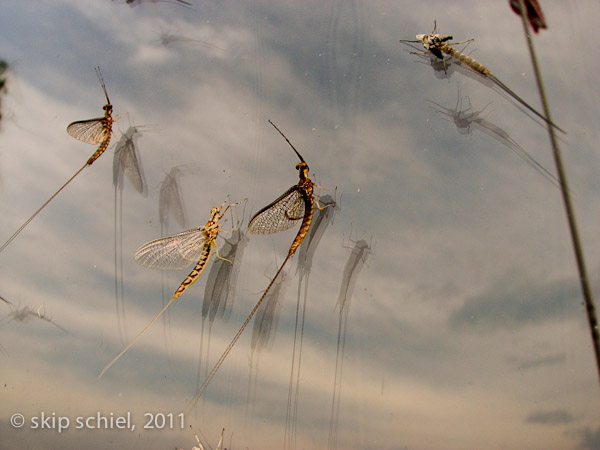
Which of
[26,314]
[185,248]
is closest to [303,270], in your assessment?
[185,248]

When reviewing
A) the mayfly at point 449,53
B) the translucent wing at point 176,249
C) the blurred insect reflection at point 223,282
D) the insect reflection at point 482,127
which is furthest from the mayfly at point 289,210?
the mayfly at point 449,53

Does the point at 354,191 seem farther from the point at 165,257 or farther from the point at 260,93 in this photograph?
the point at 165,257

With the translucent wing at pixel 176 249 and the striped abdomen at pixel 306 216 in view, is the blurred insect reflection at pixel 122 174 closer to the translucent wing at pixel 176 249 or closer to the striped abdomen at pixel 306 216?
the translucent wing at pixel 176 249

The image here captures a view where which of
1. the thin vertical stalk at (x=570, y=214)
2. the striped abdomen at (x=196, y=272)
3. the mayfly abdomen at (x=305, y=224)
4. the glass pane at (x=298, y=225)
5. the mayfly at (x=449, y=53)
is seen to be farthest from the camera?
the striped abdomen at (x=196, y=272)

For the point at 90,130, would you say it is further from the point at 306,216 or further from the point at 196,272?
the point at 306,216

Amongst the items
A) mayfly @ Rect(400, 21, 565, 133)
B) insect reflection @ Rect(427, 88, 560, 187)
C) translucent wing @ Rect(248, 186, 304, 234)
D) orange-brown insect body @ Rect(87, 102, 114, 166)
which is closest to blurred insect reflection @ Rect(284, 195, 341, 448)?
translucent wing @ Rect(248, 186, 304, 234)

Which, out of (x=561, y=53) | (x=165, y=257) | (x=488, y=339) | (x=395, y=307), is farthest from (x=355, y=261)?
(x=561, y=53)

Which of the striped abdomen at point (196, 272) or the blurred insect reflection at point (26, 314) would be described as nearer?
the striped abdomen at point (196, 272)
